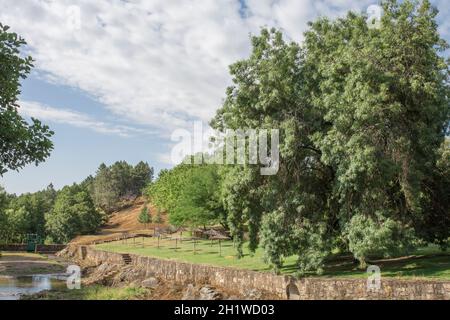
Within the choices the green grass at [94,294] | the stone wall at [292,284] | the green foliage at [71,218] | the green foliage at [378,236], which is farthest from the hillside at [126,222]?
the green foliage at [378,236]

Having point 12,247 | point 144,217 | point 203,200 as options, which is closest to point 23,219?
point 12,247

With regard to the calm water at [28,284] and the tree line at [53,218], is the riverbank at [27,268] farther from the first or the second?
the tree line at [53,218]

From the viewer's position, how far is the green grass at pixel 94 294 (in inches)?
1062

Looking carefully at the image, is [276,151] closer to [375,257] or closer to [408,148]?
[408,148]

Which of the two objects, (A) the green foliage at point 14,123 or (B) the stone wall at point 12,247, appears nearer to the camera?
(A) the green foliage at point 14,123

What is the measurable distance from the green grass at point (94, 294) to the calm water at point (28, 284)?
1952 millimetres

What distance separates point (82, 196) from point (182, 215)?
49.2 meters

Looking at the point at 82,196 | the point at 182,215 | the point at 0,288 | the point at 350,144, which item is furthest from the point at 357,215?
the point at 82,196

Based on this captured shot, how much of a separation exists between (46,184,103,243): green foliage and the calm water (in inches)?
1755

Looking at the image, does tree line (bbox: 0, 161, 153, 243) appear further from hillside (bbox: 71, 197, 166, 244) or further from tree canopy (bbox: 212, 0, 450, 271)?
tree canopy (bbox: 212, 0, 450, 271)

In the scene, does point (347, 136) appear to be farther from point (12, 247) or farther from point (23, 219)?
point (23, 219)

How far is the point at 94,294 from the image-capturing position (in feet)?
95.2

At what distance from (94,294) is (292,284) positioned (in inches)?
545

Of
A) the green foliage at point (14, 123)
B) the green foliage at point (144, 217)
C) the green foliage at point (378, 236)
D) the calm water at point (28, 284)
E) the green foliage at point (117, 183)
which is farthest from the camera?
the green foliage at point (117, 183)
